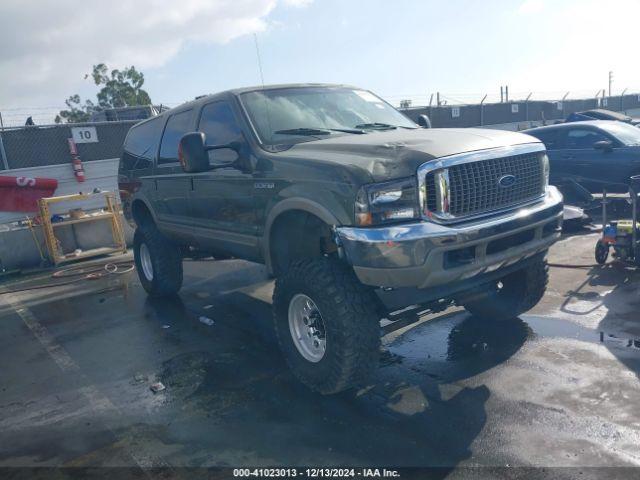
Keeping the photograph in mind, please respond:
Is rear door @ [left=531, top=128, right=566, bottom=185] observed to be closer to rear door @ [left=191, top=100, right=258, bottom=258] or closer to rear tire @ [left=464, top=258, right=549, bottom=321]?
rear tire @ [left=464, top=258, right=549, bottom=321]

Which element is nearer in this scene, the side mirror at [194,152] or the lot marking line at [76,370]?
→ the lot marking line at [76,370]

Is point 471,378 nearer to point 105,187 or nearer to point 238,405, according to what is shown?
point 238,405

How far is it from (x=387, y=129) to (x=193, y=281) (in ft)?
14.4

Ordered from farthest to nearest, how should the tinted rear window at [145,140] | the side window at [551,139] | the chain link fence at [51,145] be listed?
the chain link fence at [51,145] < the side window at [551,139] < the tinted rear window at [145,140]

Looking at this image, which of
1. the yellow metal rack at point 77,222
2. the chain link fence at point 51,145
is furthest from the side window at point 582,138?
the chain link fence at point 51,145

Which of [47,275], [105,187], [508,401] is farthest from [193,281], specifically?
[105,187]

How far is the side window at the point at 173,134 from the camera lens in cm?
564

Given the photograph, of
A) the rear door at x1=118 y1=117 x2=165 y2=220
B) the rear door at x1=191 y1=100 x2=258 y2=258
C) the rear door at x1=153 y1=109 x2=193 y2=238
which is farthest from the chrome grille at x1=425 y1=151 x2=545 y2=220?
the rear door at x1=118 y1=117 x2=165 y2=220

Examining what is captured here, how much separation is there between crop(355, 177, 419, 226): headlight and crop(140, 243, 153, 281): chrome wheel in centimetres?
433

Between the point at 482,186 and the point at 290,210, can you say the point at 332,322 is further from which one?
the point at 482,186

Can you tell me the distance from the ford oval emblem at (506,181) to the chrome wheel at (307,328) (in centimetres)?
158

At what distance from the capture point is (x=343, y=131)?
180 inches

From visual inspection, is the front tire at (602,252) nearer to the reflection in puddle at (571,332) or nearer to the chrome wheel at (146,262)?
the reflection in puddle at (571,332)

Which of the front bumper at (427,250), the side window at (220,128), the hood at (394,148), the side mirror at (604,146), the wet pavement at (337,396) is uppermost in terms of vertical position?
the side window at (220,128)
